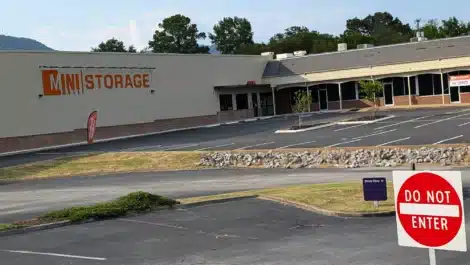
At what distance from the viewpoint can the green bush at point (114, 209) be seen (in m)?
17.8

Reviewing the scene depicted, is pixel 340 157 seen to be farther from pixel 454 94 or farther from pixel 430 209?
pixel 430 209

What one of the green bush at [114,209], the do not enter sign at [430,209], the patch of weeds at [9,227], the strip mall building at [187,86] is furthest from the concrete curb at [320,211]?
the strip mall building at [187,86]

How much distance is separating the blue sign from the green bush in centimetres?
572

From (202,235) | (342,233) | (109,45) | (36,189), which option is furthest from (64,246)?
(109,45)

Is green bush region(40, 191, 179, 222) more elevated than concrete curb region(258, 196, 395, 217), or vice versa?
green bush region(40, 191, 179, 222)

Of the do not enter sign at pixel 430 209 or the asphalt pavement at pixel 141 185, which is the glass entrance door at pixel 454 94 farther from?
the do not enter sign at pixel 430 209

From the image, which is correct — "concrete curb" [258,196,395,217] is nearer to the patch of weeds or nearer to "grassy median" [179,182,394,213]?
"grassy median" [179,182,394,213]

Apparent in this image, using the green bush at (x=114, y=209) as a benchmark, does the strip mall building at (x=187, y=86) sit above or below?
above

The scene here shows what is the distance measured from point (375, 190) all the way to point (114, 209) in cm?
681

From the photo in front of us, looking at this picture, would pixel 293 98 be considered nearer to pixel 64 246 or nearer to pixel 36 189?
pixel 36 189

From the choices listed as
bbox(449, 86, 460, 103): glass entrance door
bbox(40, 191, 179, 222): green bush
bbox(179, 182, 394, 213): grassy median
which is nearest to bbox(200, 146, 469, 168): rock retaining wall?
bbox(179, 182, 394, 213): grassy median

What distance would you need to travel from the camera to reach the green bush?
17781 millimetres

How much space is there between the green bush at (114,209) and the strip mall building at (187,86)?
92.7 feet

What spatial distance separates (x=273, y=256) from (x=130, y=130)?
140 ft
